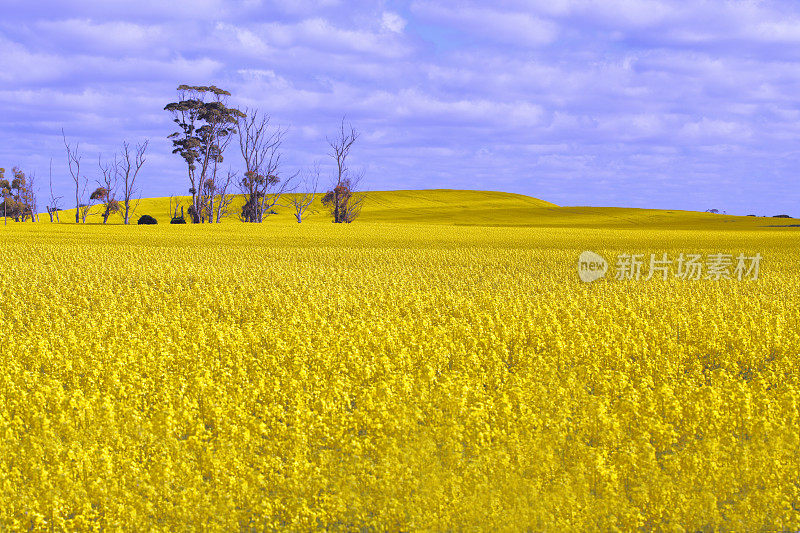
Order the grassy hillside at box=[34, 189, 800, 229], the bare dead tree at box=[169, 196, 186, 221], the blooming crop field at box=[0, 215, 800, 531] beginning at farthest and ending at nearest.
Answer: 1. the grassy hillside at box=[34, 189, 800, 229]
2. the bare dead tree at box=[169, 196, 186, 221]
3. the blooming crop field at box=[0, 215, 800, 531]

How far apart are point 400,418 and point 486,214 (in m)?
74.4

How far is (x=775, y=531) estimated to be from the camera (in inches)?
190

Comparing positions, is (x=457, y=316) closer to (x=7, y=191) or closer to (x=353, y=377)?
(x=353, y=377)

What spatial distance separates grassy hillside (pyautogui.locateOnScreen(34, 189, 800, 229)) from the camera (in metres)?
67.1

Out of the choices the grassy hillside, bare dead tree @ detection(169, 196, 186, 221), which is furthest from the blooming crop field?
bare dead tree @ detection(169, 196, 186, 221)

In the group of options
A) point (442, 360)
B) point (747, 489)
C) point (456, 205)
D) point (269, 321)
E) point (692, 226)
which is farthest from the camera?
point (456, 205)

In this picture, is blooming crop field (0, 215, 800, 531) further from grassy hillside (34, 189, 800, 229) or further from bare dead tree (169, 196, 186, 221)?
bare dead tree (169, 196, 186, 221)

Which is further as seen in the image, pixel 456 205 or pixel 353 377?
pixel 456 205

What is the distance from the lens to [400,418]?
19.5 ft

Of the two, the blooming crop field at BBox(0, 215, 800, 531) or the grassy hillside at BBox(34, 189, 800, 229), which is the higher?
the grassy hillside at BBox(34, 189, 800, 229)

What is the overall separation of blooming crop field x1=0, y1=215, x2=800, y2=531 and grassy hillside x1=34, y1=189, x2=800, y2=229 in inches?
2168

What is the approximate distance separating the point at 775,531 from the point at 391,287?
12.0 meters

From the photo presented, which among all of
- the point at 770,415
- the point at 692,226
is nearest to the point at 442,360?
the point at 770,415

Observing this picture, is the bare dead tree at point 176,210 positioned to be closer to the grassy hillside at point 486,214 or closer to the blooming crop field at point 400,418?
the grassy hillside at point 486,214
